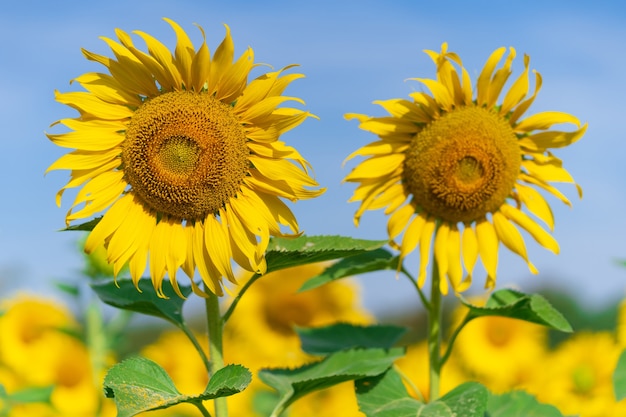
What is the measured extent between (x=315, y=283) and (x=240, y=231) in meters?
0.64

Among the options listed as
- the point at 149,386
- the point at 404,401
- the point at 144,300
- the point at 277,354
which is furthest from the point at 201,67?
the point at 277,354

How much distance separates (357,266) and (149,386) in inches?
39.6

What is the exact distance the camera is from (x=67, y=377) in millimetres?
5969

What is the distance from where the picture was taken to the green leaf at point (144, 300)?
2.81 metres

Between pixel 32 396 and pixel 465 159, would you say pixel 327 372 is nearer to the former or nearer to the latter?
pixel 465 159

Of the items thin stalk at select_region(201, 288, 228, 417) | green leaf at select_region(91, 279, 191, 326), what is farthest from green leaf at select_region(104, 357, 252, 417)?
green leaf at select_region(91, 279, 191, 326)

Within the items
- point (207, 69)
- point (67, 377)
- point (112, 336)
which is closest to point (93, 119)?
point (207, 69)

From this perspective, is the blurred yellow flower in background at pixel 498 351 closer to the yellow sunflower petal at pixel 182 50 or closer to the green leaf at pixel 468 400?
the green leaf at pixel 468 400

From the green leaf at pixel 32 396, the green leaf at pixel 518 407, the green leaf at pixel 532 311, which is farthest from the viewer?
the green leaf at pixel 32 396

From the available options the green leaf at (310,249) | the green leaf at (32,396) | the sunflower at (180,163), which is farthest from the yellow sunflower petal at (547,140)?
the green leaf at (32,396)

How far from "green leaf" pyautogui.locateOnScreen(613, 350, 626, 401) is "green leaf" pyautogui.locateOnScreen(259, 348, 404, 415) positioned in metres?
0.76

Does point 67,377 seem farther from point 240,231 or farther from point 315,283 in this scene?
point 240,231

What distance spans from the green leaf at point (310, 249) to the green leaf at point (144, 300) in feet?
1.26

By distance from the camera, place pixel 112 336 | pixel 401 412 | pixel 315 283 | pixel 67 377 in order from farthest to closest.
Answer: pixel 67 377
pixel 112 336
pixel 315 283
pixel 401 412
